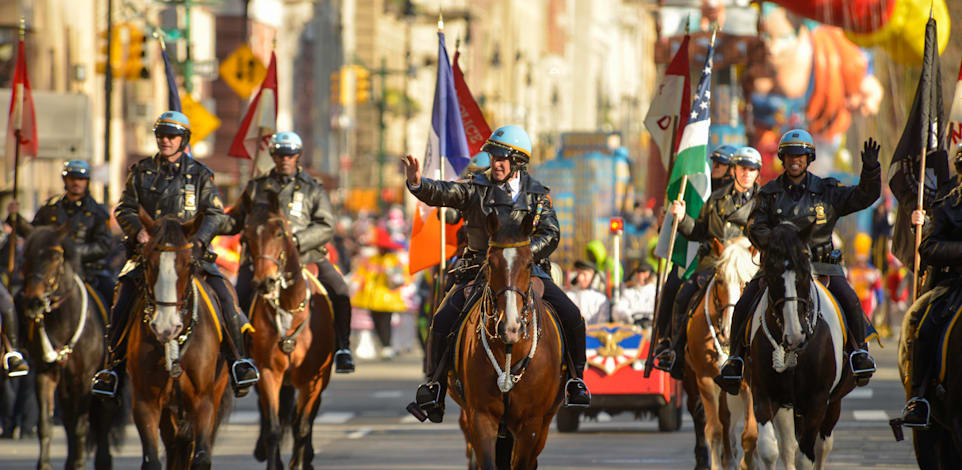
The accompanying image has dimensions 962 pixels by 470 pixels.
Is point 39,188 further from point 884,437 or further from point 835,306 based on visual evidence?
point 835,306

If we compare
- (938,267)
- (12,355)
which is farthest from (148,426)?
(938,267)

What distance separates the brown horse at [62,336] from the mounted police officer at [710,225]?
489cm

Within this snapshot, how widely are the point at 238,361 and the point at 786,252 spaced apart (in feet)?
13.7

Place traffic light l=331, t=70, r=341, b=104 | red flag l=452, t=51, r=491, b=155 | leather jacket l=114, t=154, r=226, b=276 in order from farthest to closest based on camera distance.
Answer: traffic light l=331, t=70, r=341, b=104
red flag l=452, t=51, r=491, b=155
leather jacket l=114, t=154, r=226, b=276

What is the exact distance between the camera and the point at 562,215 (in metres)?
36.1

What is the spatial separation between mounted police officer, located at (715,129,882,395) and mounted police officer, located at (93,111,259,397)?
357 centimetres

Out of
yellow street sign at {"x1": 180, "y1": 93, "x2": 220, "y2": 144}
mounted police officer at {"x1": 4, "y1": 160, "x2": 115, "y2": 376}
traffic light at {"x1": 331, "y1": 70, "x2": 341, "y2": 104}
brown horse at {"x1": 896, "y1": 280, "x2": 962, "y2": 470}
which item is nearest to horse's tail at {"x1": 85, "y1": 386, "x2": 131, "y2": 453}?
mounted police officer at {"x1": 4, "y1": 160, "x2": 115, "y2": 376}

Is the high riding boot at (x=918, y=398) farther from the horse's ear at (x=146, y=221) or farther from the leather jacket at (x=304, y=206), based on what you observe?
the leather jacket at (x=304, y=206)

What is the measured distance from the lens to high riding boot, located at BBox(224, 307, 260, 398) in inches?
591

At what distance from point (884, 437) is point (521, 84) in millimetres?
106882

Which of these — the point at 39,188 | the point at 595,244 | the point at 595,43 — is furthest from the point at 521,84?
the point at 595,244

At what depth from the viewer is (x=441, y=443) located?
68.5 feet

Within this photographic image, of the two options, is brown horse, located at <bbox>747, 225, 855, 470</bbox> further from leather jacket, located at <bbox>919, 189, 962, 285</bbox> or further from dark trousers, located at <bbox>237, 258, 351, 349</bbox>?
dark trousers, located at <bbox>237, 258, 351, 349</bbox>

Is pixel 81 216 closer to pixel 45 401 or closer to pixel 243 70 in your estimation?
pixel 45 401
